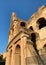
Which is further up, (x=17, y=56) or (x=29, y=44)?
(x=29, y=44)

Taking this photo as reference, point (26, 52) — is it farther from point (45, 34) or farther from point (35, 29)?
point (35, 29)

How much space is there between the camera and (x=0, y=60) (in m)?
27.2

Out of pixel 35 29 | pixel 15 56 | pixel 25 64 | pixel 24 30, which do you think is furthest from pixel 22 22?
pixel 25 64

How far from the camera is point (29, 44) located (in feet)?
68.3

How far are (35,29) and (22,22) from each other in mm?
3555

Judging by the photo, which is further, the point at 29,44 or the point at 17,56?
the point at 17,56

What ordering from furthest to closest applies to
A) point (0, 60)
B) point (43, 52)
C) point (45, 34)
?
point (0, 60) → point (45, 34) → point (43, 52)

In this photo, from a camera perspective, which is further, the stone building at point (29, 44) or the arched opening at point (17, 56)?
the arched opening at point (17, 56)

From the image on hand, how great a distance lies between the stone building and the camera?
19422mm

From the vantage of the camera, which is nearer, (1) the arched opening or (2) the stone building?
(2) the stone building

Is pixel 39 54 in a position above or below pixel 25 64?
above

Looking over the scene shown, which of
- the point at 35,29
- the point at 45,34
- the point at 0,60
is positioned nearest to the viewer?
the point at 45,34

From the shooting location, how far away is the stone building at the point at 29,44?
1942cm

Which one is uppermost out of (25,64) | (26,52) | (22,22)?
(22,22)
